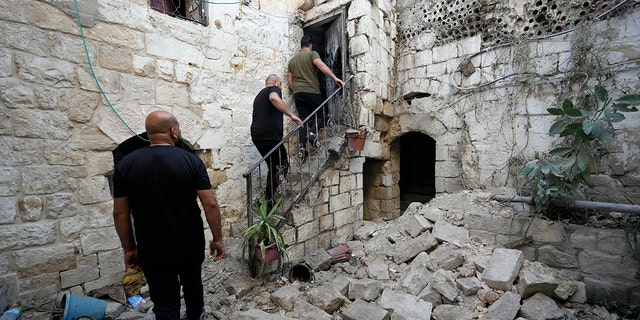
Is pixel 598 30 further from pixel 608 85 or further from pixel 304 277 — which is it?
pixel 304 277

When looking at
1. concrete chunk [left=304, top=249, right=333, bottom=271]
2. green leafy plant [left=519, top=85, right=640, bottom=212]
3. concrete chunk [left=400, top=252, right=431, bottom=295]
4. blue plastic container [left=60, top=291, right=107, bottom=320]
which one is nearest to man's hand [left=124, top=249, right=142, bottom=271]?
blue plastic container [left=60, top=291, right=107, bottom=320]

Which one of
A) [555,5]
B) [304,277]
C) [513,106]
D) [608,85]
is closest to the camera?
[304,277]

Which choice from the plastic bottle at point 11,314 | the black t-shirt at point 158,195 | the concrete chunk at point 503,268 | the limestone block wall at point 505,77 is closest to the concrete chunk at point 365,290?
→ the concrete chunk at point 503,268

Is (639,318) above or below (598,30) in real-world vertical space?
below

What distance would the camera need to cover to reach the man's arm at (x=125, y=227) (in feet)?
6.26

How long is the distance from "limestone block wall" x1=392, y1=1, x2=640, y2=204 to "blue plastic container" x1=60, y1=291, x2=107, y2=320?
4.57 metres

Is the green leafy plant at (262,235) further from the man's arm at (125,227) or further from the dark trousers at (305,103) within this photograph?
the dark trousers at (305,103)

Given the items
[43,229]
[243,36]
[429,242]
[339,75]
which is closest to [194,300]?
[43,229]

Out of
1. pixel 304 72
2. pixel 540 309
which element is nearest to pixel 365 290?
pixel 540 309

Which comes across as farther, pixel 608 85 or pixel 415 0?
pixel 415 0

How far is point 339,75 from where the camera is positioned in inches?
216

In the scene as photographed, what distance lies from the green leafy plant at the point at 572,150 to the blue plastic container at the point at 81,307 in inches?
174

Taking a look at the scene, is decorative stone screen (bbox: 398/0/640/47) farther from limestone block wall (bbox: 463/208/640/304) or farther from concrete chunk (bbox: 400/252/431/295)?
concrete chunk (bbox: 400/252/431/295)

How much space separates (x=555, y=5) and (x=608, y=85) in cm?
133
